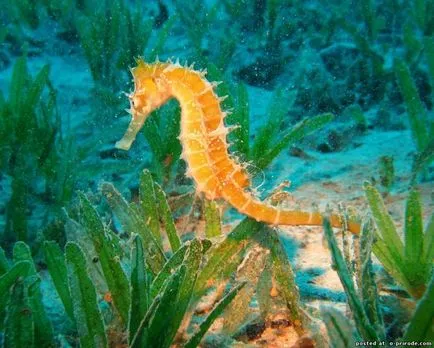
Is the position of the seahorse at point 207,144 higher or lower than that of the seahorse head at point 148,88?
lower

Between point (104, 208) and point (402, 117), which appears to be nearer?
point (104, 208)

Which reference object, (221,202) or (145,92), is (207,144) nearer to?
(145,92)

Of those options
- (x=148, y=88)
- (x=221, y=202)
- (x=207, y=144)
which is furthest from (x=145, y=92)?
(x=221, y=202)

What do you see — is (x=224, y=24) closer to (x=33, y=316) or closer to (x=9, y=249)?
(x=9, y=249)

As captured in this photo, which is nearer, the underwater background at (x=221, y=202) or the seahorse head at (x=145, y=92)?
the underwater background at (x=221, y=202)

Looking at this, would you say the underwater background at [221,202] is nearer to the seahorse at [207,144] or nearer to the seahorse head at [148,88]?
the seahorse at [207,144]

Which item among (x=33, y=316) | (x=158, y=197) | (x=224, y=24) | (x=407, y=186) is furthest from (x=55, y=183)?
(x=224, y=24)

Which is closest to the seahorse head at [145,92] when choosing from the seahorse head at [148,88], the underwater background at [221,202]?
the seahorse head at [148,88]
